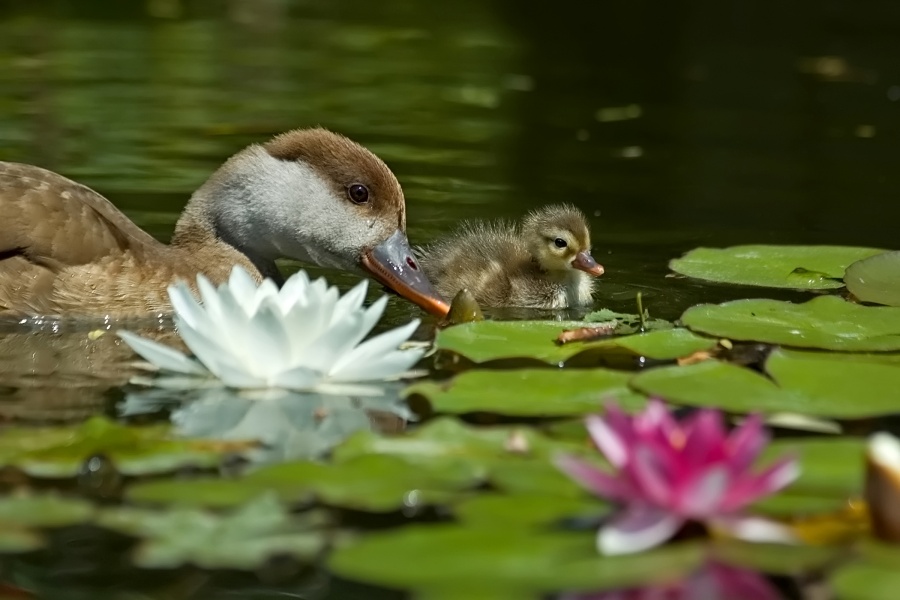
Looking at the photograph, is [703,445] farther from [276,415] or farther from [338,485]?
[276,415]

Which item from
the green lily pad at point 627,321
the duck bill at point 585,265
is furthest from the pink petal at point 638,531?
the duck bill at point 585,265

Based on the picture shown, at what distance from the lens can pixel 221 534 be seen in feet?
9.50

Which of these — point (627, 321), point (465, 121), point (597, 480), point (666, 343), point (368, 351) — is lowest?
point (465, 121)

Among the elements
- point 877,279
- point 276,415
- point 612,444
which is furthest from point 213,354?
point 877,279

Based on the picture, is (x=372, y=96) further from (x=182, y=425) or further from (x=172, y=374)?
(x=182, y=425)

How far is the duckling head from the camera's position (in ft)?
19.6

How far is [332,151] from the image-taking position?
18.8 ft

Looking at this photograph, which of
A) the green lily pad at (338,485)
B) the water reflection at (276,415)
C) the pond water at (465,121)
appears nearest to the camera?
the green lily pad at (338,485)

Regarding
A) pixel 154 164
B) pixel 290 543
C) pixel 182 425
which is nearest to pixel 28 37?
pixel 154 164

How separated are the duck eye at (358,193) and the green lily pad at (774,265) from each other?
128cm

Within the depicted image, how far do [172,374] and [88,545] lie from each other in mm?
1464

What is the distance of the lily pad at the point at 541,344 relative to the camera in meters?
4.52

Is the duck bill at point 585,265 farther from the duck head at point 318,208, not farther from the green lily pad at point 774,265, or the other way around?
the duck head at point 318,208

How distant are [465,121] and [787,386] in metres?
6.39
